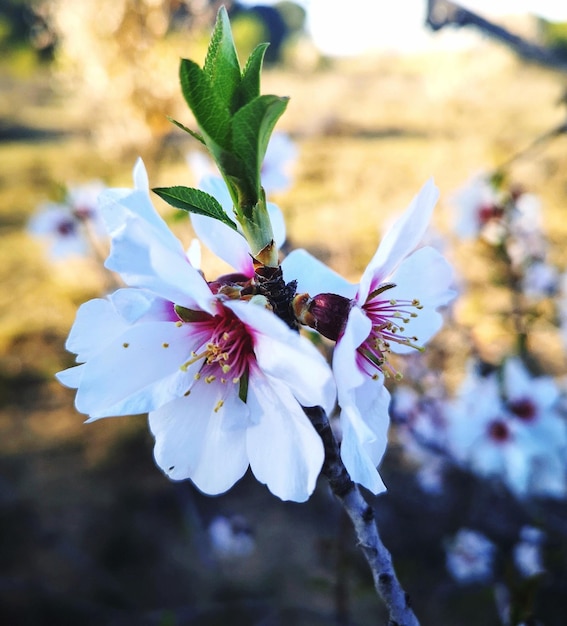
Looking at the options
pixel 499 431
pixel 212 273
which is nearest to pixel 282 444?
pixel 499 431

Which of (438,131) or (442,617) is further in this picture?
(438,131)

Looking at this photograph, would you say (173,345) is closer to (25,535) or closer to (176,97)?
(25,535)

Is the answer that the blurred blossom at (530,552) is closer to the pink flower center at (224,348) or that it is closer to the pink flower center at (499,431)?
the pink flower center at (499,431)

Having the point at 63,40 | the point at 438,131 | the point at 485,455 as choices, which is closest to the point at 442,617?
the point at 485,455

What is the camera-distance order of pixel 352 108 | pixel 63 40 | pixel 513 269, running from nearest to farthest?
pixel 513 269, pixel 63 40, pixel 352 108

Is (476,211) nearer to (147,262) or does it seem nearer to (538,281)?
(538,281)

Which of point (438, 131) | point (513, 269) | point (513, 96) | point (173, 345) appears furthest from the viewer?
point (513, 96)
